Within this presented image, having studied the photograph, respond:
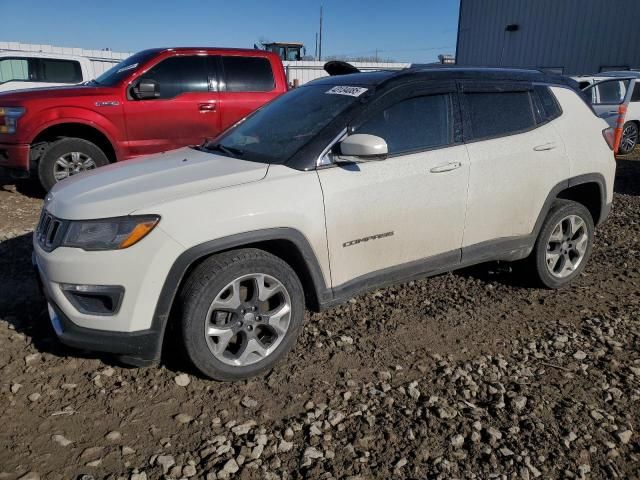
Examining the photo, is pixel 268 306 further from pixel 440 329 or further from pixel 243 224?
pixel 440 329

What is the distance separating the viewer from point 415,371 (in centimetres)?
303

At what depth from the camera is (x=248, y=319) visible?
9.24 feet

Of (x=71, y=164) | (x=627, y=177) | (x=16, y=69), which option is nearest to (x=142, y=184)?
(x=71, y=164)

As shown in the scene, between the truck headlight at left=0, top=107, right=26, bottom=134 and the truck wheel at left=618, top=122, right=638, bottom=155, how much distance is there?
11.7 meters

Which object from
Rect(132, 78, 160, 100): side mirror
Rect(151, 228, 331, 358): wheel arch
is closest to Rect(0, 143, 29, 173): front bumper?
Rect(132, 78, 160, 100): side mirror

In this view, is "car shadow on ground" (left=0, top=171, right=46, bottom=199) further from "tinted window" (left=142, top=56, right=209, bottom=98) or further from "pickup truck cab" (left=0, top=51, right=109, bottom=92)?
"pickup truck cab" (left=0, top=51, right=109, bottom=92)

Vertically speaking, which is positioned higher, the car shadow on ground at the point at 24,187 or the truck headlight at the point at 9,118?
the truck headlight at the point at 9,118

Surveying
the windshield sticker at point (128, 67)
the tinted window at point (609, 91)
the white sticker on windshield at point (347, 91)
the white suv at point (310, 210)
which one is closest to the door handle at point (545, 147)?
the white suv at point (310, 210)

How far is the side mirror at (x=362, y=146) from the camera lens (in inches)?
111

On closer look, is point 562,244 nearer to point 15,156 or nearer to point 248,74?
point 248,74

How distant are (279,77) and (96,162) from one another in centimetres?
288

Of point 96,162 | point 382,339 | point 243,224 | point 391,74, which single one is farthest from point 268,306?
point 96,162

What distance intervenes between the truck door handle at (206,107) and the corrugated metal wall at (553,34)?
39.7 feet

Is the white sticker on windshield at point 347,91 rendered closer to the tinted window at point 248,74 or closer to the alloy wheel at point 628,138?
the tinted window at point 248,74
